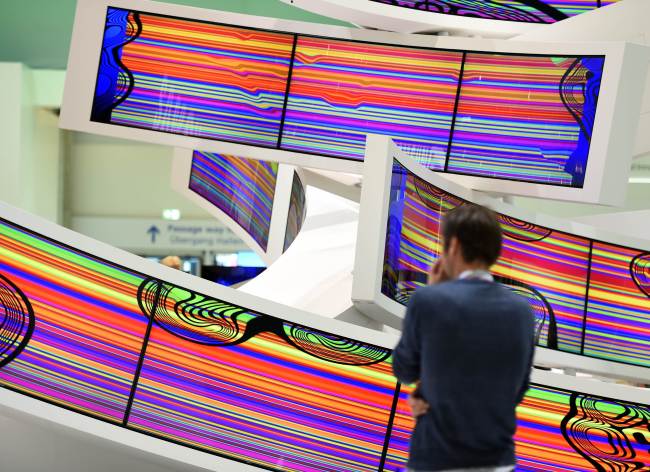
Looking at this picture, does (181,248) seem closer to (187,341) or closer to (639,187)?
(639,187)

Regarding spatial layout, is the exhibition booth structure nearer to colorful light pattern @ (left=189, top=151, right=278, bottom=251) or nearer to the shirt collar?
colorful light pattern @ (left=189, top=151, right=278, bottom=251)

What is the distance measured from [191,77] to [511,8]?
2.12 metres

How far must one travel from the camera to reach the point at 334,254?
630 centimetres

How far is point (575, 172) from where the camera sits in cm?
525

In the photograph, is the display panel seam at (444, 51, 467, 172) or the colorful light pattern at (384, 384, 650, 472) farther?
the display panel seam at (444, 51, 467, 172)

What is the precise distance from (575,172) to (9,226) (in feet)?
10.1

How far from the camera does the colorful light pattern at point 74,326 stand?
12.8 feet

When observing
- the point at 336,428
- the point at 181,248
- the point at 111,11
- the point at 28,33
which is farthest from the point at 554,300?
the point at 181,248

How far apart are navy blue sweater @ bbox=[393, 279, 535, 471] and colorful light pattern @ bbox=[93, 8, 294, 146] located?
11.9ft

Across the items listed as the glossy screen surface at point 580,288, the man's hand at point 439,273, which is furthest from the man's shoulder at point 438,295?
the glossy screen surface at point 580,288

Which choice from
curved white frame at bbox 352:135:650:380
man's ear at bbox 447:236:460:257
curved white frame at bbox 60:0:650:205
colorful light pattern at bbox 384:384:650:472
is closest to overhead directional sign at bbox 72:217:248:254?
curved white frame at bbox 60:0:650:205

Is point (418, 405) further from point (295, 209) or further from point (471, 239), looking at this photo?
point (295, 209)

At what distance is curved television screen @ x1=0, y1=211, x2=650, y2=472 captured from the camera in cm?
389

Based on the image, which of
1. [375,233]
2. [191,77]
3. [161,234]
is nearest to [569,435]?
[375,233]
